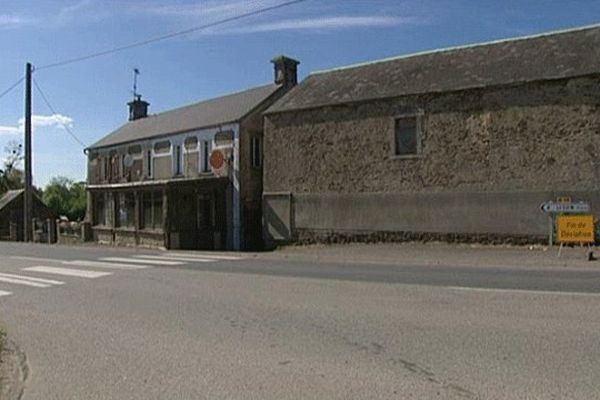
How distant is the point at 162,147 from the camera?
108 feet

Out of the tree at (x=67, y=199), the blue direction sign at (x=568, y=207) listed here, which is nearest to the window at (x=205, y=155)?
the blue direction sign at (x=568, y=207)

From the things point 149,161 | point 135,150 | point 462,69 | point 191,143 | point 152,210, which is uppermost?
point 462,69

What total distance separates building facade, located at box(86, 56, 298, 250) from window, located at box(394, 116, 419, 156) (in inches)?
323

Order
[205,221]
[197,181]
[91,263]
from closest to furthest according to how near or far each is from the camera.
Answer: [91,263]
[197,181]
[205,221]

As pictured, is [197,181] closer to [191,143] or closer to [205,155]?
[205,155]

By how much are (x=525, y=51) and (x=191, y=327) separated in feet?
60.1

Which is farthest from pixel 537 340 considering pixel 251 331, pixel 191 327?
pixel 191 327

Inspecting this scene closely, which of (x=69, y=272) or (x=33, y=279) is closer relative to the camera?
(x=33, y=279)

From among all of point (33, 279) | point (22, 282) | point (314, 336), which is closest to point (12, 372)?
point (314, 336)

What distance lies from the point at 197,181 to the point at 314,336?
21450 mm

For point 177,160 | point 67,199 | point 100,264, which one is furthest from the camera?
point 67,199

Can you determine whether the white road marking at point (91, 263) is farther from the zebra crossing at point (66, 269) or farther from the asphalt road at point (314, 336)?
the asphalt road at point (314, 336)

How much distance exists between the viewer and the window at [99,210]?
116 feet

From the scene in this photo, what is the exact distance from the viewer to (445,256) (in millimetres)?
18531
